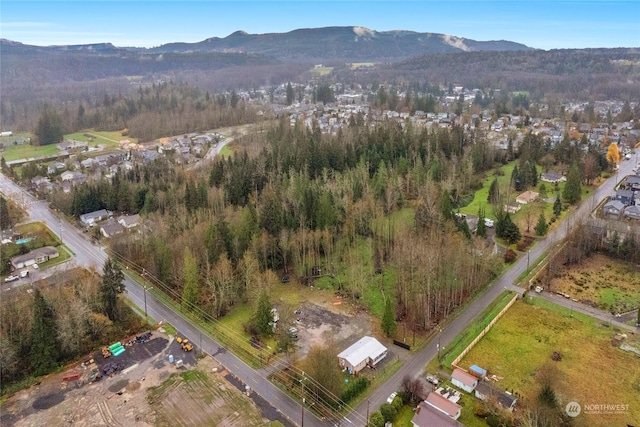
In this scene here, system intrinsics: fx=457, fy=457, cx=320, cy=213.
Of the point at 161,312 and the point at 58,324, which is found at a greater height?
the point at 58,324

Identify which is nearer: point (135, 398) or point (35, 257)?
point (135, 398)

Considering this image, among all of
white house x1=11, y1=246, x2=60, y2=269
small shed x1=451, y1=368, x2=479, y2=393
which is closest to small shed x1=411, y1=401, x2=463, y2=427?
small shed x1=451, y1=368, x2=479, y2=393

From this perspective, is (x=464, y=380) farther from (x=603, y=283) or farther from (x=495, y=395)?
(x=603, y=283)

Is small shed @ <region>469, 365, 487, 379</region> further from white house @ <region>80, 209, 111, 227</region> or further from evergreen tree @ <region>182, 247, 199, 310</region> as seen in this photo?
white house @ <region>80, 209, 111, 227</region>

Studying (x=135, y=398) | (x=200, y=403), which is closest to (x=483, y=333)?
(x=200, y=403)

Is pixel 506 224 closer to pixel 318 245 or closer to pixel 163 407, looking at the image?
pixel 318 245

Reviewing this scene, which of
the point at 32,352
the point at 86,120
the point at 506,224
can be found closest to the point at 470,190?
the point at 506,224
